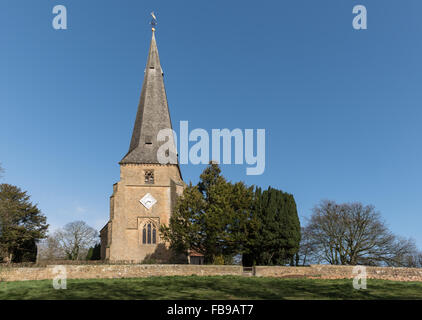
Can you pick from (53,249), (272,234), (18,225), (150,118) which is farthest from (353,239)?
(53,249)

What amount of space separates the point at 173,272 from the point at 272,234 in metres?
10.4

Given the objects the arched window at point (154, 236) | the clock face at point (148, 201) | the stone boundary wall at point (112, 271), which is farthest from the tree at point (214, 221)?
the clock face at point (148, 201)

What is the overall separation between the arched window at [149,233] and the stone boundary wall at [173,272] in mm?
13994

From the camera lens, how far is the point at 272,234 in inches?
1219

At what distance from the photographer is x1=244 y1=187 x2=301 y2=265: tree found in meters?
30.8

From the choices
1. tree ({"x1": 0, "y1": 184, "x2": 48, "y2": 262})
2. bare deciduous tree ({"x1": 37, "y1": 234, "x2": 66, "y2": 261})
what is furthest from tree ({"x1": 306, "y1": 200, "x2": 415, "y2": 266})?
bare deciduous tree ({"x1": 37, "y1": 234, "x2": 66, "y2": 261})

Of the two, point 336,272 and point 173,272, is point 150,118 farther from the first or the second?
point 336,272

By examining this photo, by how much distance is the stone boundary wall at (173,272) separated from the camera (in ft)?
73.9

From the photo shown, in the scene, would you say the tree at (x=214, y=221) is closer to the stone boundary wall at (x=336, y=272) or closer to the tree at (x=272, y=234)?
the tree at (x=272, y=234)

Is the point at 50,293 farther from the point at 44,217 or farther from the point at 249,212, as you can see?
the point at 44,217

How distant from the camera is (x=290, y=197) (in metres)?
34.1

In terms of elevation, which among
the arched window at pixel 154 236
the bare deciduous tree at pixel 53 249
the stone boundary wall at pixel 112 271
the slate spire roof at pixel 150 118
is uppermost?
the slate spire roof at pixel 150 118

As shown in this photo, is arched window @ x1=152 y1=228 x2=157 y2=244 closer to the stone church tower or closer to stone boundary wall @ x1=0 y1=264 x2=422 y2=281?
the stone church tower
